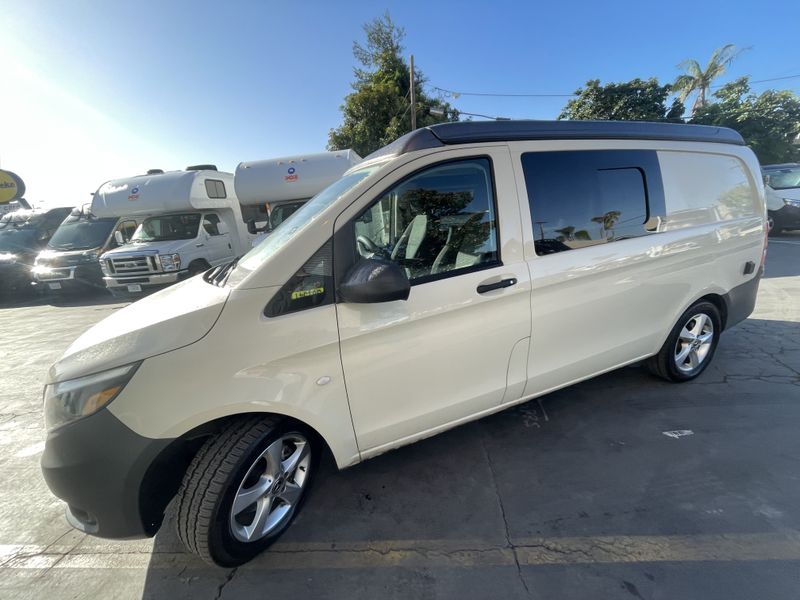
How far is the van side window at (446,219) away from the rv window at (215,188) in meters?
8.09

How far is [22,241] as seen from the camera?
35.6 feet

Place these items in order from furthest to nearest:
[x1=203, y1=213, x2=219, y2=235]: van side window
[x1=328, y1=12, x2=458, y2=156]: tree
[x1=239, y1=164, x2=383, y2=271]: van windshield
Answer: [x1=328, y1=12, x2=458, y2=156]: tree
[x1=203, y1=213, x2=219, y2=235]: van side window
[x1=239, y1=164, x2=383, y2=271]: van windshield

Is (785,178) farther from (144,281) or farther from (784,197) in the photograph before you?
(144,281)

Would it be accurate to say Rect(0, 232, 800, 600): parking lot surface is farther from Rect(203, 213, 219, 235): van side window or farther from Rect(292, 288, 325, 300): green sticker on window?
Rect(203, 213, 219, 235): van side window

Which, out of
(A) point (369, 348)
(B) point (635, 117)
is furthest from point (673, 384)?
(B) point (635, 117)

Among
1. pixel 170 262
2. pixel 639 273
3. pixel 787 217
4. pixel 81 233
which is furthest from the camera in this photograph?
pixel 787 217

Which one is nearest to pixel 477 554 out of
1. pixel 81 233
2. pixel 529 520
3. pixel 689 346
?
pixel 529 520

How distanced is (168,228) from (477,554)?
914cm

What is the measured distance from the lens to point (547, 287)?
217 cm

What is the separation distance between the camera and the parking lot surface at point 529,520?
168 cm

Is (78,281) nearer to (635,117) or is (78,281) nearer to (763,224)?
(763,224)

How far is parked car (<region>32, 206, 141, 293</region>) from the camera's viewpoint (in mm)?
9062

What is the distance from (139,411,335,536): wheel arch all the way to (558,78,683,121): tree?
1051 inches

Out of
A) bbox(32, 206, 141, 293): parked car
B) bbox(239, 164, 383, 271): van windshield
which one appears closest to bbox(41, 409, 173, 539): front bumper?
bbox(239, 164, 383, 271): van windshield
